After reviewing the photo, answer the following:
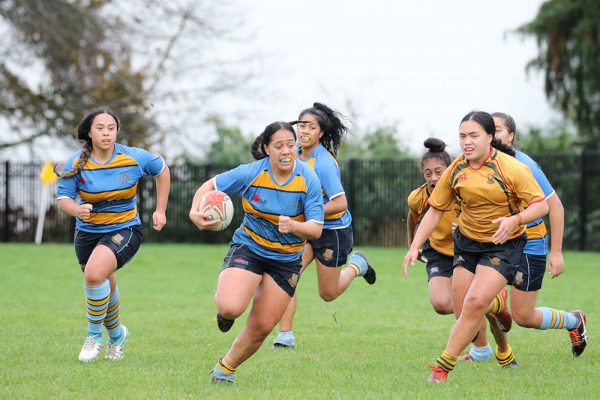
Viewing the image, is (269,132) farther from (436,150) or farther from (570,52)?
(570,52)

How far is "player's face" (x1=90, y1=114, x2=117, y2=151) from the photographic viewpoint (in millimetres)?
7855

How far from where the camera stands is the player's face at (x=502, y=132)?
7.80 meters

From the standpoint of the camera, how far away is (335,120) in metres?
8.95

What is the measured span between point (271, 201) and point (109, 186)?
5.75ft

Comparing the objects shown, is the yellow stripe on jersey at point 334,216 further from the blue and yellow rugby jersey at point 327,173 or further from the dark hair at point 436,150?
the dark hair at point 436,150

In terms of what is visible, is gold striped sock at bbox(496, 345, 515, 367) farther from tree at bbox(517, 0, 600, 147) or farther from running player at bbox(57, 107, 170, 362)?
tree at bbox(517, 0, 600, 147)

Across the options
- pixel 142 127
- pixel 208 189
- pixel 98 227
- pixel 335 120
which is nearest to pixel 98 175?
pixel 98 227

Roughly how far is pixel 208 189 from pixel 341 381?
5.43ft

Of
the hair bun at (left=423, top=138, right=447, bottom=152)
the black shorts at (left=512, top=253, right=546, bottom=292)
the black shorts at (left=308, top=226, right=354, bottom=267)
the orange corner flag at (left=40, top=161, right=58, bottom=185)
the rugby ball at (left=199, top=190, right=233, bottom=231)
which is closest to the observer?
A: the rugby ball at (left=199, top=190, right=233, bottom=231)

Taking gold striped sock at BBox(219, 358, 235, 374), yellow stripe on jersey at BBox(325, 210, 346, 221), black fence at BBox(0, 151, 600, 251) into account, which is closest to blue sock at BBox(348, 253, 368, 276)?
yellow stripe on jersey at BBox(325, 210, 346, 221)

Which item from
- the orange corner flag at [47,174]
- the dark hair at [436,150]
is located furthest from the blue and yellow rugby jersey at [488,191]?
the orange corner flag at [47,174]

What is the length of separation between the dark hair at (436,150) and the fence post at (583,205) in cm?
1469

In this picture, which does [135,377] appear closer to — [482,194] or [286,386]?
[286,386]

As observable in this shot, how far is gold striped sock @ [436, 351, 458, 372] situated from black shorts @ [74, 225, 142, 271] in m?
2.64
